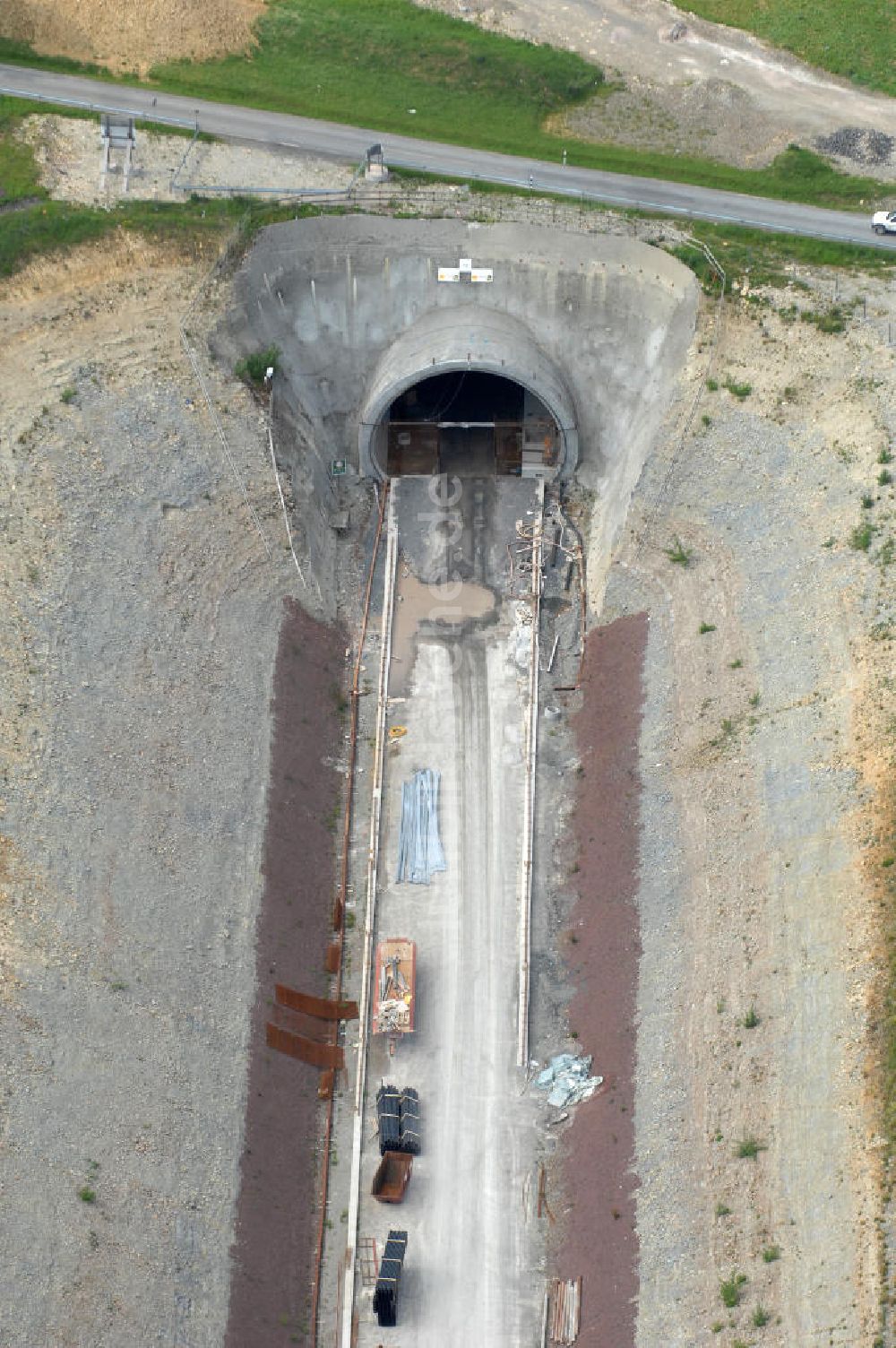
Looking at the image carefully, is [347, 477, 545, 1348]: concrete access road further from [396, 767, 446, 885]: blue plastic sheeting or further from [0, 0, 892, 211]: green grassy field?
[0, 0, 892, 211]: green grassy field

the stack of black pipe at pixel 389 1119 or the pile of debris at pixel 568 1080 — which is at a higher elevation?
the pile of debris at pixel 568 1080

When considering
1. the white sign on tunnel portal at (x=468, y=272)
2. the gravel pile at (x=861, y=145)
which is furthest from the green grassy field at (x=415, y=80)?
the white sign on tunnel portal at (x=468, y=272)

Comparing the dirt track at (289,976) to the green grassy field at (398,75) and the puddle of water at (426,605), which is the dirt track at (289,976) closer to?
the puddle of water at (426,605)

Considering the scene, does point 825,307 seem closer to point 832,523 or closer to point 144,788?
point 832,523

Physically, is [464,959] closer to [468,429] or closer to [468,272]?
[468,429]

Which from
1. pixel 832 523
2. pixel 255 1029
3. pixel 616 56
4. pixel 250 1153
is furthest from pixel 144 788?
pixel 616 56

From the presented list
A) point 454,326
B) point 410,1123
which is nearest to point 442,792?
point 410,1123
